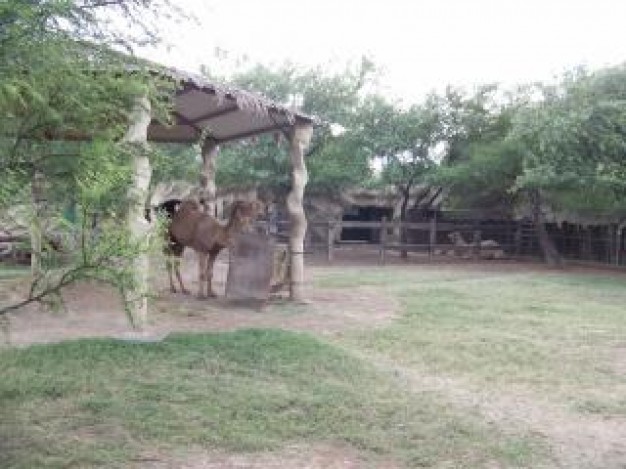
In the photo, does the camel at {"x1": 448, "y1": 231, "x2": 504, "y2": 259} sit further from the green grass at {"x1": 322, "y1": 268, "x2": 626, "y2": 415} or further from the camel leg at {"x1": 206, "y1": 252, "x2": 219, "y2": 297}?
the camel leg at {"x1": 206, "y1": 252, "x2": 219, "y2": 297}

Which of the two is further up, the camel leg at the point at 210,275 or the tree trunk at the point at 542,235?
the tree trunk at the point at 542,235

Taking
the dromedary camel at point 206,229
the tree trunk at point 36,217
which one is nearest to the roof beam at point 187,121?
the dromedary camel at point 206,229

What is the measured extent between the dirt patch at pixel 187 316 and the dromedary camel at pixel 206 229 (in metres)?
0.49

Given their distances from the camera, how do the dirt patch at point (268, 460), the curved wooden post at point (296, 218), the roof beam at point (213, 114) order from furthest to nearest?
the curved wooden post at point (296, 218), the roof beam at point (213, 114), the dirt patch at point (268, 460)

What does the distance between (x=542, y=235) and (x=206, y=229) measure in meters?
13.1

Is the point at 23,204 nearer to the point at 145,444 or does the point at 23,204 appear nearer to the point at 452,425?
the point at 145,444

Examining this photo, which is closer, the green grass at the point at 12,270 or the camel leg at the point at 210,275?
the camel leg at the point at 210,275

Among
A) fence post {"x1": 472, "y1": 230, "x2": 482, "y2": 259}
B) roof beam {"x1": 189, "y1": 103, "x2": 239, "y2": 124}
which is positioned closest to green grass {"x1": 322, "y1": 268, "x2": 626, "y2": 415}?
roof beam {"x1": 189, "y1": 103, "x2": 239, "y2": 124}

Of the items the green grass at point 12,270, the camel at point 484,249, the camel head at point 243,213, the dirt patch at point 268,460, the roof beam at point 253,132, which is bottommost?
the dirt patch at point 268,460

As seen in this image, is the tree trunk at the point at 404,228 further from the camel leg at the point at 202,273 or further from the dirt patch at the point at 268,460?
the dirt patch at the point at 268,460

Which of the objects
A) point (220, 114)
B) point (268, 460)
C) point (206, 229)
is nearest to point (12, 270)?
point (206, 229)

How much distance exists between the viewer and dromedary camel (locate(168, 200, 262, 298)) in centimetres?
1110

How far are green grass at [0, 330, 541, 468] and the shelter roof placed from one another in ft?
7.84

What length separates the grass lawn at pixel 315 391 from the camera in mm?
4688
